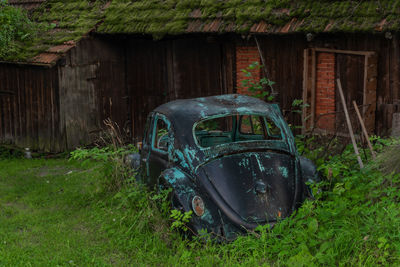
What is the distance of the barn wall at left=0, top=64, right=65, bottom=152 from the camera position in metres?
12.6

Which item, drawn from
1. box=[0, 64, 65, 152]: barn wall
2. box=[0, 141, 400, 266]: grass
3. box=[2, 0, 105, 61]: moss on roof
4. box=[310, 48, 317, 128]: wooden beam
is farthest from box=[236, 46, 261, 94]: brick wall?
box=[0, 141, 400, 266]: grass

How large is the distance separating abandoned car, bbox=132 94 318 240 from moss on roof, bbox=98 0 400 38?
2.91 meters

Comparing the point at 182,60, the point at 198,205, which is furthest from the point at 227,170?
the point at 182,60

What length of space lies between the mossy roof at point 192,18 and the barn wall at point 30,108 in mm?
518

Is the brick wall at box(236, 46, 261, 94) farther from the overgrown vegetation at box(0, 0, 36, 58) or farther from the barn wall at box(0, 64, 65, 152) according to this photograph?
the overgrown vegetation at box(0, 0, 36, 58)

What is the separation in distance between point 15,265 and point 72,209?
2.10 m

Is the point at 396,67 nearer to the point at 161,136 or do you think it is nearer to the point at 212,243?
the point at 161,136

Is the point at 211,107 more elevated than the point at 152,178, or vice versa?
the point at 211,107

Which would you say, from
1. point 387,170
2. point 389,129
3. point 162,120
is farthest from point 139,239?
point 389,129

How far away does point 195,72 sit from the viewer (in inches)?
496

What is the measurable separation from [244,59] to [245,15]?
1.20 metres

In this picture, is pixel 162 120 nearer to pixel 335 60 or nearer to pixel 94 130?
pixel 335 60

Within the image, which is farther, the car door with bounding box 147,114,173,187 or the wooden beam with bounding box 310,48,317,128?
the wooden beam with bounding box 310,48,317,128

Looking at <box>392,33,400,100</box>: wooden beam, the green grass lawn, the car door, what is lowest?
the green grass lawn
